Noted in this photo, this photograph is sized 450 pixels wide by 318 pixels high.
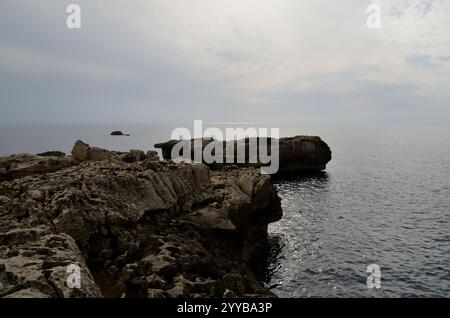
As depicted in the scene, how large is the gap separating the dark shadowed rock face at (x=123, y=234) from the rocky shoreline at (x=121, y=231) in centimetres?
5

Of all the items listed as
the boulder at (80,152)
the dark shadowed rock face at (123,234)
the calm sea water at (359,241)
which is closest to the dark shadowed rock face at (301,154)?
the calm sea water at (359,241)

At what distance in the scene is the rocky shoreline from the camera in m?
14.7

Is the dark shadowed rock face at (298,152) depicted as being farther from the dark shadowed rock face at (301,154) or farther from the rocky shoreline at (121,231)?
the rocky shoreline at (121,231)

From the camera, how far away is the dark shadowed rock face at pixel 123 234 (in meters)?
14.6

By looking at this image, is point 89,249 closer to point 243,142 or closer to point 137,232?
point 137,232

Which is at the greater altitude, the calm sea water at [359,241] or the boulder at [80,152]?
the boulder at [80,152]

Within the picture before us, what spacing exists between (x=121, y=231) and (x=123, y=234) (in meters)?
0.32

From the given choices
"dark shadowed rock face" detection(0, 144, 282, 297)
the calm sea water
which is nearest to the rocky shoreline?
"dark shadowed rock face" detection(0, 144, 282, 297)

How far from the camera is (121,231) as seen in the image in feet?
69.9

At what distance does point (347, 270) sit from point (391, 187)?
48.6 meters

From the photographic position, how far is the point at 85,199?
21.6m

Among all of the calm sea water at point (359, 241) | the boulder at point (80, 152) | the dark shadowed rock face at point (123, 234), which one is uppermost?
the boulder at point (80, 152)

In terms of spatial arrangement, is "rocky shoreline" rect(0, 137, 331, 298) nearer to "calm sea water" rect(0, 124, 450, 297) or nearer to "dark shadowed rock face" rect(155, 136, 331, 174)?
"calm sea water" rect(0, 124, 450, 297)

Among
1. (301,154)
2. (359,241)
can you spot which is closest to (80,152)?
(359,241)
